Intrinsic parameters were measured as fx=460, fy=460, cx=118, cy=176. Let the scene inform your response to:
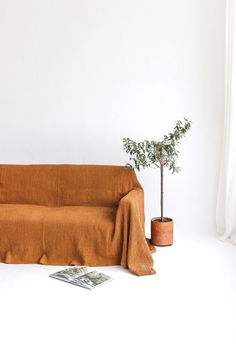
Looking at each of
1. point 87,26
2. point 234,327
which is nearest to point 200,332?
point 234,327

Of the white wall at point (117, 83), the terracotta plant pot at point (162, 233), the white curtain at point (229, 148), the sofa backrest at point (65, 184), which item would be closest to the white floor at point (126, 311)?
the terracotta plant pot at point (162, 233)

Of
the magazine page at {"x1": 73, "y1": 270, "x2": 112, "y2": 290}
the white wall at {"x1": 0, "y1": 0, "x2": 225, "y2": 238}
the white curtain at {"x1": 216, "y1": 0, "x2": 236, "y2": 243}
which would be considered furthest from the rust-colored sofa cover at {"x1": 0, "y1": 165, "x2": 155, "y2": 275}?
the white curtain at {"x1": 216, "y1": 0, "x2": 236, "y2": 243}

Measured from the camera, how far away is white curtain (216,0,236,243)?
3.74 metres

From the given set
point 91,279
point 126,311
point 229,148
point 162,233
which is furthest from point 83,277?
point 229,148

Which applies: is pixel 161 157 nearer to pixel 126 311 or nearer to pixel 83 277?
pixel 83 277

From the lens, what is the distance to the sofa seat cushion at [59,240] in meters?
3.38

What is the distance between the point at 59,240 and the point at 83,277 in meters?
0.42

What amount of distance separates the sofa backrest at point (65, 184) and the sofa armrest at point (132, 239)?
50cm

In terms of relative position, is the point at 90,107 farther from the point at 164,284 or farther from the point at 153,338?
the point at 153,338

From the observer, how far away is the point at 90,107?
4215mm

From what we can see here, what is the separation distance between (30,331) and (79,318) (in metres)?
0.29

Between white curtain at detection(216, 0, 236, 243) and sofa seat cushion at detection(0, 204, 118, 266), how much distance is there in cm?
109

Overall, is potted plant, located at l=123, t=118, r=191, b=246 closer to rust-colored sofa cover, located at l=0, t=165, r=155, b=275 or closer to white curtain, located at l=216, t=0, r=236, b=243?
rust-colored sofa cover, located at l=0, t=165, r=155, b=275

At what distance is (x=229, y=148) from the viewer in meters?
3.87
